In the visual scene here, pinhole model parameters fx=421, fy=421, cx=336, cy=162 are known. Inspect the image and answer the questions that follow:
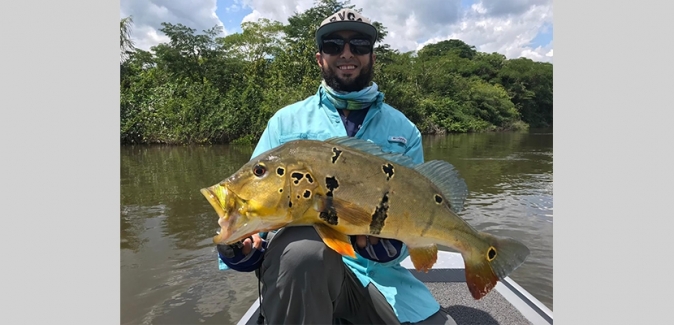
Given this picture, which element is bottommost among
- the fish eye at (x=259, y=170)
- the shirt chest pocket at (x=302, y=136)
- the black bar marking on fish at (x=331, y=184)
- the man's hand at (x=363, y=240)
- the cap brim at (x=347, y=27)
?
the man's hand at (x=363, y=240)

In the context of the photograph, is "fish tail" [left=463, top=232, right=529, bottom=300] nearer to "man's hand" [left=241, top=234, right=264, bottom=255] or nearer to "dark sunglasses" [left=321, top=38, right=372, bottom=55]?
"man's hand" [left=241, top=234, right=264, bottom=255]

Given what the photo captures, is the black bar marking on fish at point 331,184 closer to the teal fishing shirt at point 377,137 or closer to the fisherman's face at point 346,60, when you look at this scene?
the teal fishing shirt at point 377,137

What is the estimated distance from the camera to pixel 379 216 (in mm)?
1861

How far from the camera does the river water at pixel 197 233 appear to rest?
18.0 ft

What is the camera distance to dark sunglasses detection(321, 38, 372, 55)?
9.19 feet

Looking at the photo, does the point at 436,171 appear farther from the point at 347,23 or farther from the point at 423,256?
the point at 347,23

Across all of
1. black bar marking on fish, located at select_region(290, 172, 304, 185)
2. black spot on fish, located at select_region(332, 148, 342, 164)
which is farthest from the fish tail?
black bar marking on fish, located at select_region(290, 172, 304, 185)

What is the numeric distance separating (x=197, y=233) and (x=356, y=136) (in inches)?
245

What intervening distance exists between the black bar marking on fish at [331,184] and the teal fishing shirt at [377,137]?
954 mm

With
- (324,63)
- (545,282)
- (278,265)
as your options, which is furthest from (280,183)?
(545,282)

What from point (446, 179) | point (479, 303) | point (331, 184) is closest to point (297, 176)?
point (331, 184)

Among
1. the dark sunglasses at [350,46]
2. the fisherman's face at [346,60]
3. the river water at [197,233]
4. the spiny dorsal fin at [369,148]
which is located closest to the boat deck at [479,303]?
the spiny dorsal fin at [369,148]

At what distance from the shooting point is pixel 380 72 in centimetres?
3422

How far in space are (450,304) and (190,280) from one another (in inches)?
155
